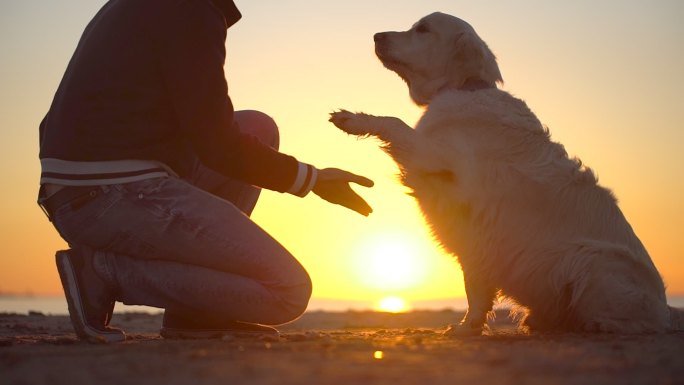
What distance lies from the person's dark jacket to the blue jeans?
0.22 metres

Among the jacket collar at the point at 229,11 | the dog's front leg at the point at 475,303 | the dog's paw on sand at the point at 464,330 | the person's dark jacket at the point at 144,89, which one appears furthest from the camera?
the dog's front leg at the point at 475,303

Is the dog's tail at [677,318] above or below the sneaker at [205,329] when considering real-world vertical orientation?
Answer: above

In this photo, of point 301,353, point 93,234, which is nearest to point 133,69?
point 93,234

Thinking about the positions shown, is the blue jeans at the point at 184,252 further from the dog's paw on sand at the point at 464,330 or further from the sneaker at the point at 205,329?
the dog's paw on sand at the point at 464,330

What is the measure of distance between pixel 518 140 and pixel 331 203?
133 centimetres

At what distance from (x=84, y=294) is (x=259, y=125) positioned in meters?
1.54

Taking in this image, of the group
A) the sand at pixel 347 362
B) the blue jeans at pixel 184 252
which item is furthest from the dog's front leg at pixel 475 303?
the blue jeans at pixel 184 252

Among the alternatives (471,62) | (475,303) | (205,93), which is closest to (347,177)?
(205,93)

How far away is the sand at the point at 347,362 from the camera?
239 centimetres

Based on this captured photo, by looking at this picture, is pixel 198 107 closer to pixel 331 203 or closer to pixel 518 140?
pixel 331 203

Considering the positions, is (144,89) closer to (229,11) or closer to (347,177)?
(229,11)

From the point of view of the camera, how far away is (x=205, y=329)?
4270mm

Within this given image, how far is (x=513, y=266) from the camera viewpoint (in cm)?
480

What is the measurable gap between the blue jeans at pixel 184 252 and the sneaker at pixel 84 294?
54 millimetres
